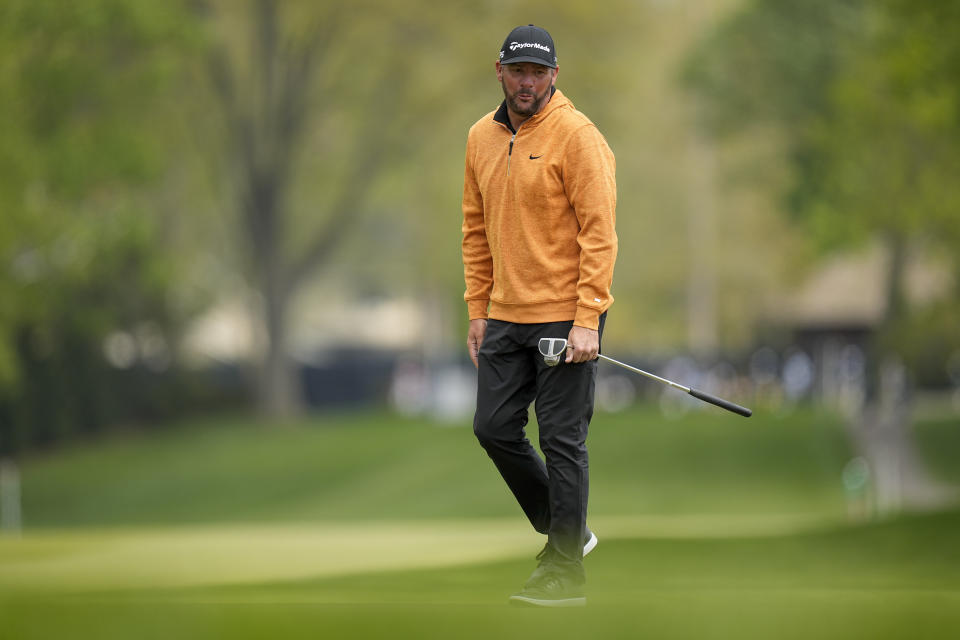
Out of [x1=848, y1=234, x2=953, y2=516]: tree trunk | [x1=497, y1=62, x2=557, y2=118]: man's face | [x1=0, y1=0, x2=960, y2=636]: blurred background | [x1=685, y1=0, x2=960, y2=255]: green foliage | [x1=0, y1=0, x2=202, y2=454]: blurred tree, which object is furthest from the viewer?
[x1=848, y1=234, x2=953, y2=516]: tree trunk

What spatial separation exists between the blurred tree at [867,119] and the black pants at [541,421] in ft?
46.2

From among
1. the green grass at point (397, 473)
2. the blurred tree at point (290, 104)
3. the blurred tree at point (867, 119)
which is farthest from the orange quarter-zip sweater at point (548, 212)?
the blurred tree at point (290, 104)

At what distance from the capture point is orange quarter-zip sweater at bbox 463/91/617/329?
5652 millimetres

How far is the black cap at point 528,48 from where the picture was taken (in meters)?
5.69

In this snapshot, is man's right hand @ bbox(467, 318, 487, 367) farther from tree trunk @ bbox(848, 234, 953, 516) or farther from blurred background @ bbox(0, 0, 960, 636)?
tree trunk @ bbox(848, 234, 953, 516)

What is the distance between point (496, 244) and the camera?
5.93 meters

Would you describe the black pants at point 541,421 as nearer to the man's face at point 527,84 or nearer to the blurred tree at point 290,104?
the man's face at point 527,84

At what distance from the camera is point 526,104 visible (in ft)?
18.9

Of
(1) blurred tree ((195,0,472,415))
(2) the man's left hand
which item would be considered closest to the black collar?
(2) the man's left hand

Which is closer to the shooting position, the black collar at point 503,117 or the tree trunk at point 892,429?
the black collar at point 503,117

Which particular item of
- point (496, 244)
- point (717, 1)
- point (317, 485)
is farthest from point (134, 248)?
point (717, 1)

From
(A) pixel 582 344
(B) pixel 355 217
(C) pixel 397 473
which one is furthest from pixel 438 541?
(B) pixel 355 217

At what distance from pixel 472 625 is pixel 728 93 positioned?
33262mm

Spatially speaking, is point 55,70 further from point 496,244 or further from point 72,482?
Answer: point 496,244
